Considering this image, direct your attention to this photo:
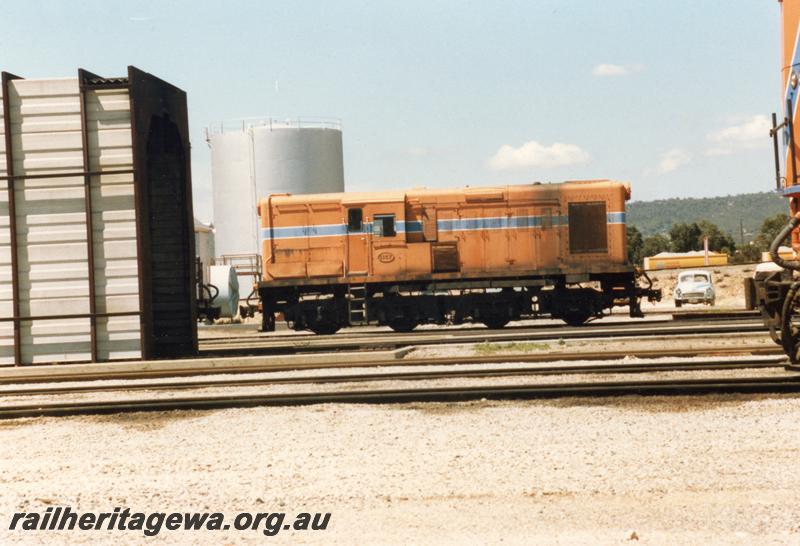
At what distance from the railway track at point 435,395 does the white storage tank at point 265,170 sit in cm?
3996

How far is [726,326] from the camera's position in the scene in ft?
56.1

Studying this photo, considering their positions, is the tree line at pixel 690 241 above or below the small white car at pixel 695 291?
above

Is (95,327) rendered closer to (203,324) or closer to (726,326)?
(726,326)

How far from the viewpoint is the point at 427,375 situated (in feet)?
37.0

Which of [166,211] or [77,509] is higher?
[166,211]

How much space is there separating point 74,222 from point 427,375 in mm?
7089

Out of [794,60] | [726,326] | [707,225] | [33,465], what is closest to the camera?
[33,465]

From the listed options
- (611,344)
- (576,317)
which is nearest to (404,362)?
(611,344)

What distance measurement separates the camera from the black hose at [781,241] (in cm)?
849

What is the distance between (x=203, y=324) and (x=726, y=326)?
22.3m

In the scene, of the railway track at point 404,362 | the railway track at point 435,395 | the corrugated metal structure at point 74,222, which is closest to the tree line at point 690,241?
the railway track at point 404,362

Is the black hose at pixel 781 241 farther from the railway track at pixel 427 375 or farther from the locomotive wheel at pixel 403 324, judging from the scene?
the locomotive wheel at pixel 403 324

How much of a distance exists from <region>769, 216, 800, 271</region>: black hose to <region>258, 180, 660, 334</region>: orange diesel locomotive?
37.3 feet

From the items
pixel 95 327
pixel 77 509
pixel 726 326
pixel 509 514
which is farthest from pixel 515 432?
pixel 726 326
